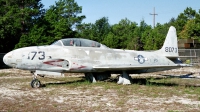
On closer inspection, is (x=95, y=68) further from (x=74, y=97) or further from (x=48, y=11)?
(x=48, y=11)

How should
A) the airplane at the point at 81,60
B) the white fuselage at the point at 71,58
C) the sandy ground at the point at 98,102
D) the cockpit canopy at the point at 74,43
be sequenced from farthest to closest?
the cockpit canopy at the point at 74,43 → the airplane at the point at 81,60 → the white fuselage at the point at 71,58 → the sandy ground at the point at 98,102

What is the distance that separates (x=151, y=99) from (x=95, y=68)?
464 cm

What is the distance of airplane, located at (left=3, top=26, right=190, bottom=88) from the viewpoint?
1228 cm

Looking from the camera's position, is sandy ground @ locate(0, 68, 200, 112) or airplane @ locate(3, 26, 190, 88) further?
airplane @ locate(3, 26, 190, 88)

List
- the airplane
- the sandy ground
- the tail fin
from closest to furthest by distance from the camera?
the sandy ground → the airplane → the tail fin

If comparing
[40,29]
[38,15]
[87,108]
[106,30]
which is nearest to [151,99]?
[87,108]

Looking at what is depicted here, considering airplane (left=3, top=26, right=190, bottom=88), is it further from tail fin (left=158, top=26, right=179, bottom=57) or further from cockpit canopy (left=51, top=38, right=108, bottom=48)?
tail fin (left=158, top=26, right=179, bottom=57)

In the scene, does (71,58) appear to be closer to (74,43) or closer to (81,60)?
(81,60)

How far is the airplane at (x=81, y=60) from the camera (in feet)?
40.3

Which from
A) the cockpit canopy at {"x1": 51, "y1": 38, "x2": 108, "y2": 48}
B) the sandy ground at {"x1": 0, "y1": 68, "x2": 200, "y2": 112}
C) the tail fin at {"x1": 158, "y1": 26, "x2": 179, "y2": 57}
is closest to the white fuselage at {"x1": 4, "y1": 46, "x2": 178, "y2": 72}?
the cockpit canopy at {"x1": 51, "y1": 38, "x2": 108, "y2": 48}

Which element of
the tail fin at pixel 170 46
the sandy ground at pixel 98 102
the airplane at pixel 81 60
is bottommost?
the sandy ground at pixel 98 102

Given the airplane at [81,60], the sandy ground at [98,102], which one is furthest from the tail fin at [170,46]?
the sandy ground at [98,102]

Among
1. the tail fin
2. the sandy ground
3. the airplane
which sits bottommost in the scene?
the sandy ground

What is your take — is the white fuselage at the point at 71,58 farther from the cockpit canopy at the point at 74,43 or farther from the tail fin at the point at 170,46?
the tail fin at the point at 170,46
